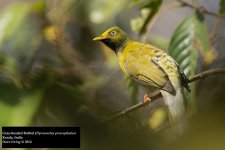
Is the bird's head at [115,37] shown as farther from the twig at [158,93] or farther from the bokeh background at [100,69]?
the twig at [158,93]

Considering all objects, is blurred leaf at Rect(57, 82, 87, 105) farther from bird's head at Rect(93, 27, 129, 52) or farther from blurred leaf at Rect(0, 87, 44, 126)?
bird's head at Rect(93, 27, 129, 52)

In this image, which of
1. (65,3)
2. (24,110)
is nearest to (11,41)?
(65,3)

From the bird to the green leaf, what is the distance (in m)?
0.03

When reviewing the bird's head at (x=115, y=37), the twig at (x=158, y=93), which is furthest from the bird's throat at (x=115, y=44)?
the twig at (x=158, y=93)

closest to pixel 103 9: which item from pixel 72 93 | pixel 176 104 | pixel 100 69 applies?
pixel 100 69

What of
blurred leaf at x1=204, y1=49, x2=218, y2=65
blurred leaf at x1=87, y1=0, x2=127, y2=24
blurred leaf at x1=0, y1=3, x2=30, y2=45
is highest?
blurred leaf at x1=87, y1=0, x2=127, y2=24

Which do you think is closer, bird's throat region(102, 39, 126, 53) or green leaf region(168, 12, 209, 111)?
green leaf region(168, 12, 209, 111)

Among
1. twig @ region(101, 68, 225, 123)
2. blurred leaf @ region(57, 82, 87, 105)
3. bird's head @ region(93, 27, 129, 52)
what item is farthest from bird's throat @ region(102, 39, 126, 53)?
blurred leaf @ region(57, 82, 87, 105)

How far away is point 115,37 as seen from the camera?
1453mm

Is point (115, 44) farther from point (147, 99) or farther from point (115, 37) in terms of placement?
point (147, 99)

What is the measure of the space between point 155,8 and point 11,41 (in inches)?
19.6

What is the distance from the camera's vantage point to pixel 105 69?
1593mm

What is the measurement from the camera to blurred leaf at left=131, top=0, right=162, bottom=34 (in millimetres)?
1203

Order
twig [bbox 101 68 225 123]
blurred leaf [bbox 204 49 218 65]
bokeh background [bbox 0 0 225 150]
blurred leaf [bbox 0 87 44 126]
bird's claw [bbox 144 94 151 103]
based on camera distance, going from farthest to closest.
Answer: blurred leaf [bbox 204 49 218 65], bird's claw [bbox 144 94 151 103], twig [bbox 101 68 225 123], blurred leaf [bbox 0 87 44 126], bokeh background [bbox 0 0 225 150]
